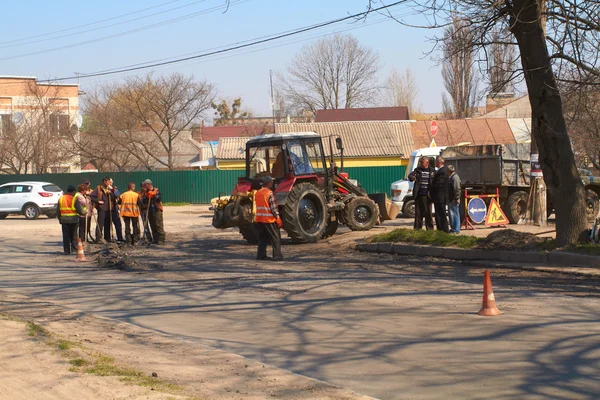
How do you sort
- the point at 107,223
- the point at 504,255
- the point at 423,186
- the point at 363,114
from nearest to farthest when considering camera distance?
1. the point at 504,255
2. the point at 423,186
3. the point at 107,223
4. the point at 363,114

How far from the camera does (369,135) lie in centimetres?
4866

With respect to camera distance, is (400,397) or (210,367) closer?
(400,397)

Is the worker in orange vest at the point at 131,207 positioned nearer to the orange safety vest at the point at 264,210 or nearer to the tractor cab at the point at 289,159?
the tractor cab at the point at 289,159

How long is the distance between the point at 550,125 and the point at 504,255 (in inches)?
97.3

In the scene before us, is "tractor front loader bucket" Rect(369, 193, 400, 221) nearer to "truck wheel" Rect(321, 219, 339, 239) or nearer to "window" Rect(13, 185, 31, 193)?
"truck wheel" Rect(321, 219, 339, 239)

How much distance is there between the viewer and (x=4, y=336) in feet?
26.9

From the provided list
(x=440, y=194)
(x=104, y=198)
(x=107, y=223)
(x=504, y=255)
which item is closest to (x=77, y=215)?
(x=104, y=198)

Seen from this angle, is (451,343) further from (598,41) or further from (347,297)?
(598,41)

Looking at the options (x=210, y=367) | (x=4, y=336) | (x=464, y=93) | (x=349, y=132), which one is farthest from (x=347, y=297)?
(x=464, y=93)

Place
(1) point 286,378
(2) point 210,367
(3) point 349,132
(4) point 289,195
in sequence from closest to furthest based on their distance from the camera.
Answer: (1) point 286,378 → (2) point 210,367 → (4) point 289,195 → (3) point 349,132

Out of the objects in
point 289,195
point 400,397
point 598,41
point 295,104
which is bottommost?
point 400,397

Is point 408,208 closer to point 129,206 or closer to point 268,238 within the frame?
point 129,206

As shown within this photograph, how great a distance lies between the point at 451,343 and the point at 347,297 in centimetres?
314

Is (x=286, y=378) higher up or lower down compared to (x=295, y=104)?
lower down
